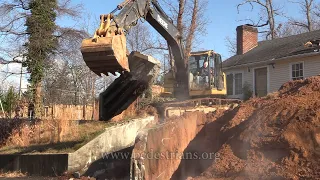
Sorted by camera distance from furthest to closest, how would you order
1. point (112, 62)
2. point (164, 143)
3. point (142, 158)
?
1. point (112, 62)
2. point (164, 143)
3. point (142, 158)

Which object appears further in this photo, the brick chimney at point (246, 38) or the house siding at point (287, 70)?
the brick chimney at point (246, 38)

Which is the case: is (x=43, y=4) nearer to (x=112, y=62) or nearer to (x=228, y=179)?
(x=112, y=62)

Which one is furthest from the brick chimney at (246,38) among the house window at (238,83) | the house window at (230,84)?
the house window at (238,83)

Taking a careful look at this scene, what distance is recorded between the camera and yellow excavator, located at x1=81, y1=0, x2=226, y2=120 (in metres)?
8.55

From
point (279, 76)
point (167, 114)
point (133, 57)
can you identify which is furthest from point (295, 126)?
point (279, 76)

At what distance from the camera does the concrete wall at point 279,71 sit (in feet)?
73.0

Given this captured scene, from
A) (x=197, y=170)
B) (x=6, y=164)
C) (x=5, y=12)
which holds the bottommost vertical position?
(x=6, y=164)

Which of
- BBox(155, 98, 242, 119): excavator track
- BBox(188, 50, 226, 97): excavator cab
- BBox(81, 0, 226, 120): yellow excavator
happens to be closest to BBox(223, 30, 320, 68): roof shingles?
BBox(188, 50, 226, 97): excavator cab

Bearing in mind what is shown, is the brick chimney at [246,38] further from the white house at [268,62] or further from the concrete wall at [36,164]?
the concrete wall at [36,164]

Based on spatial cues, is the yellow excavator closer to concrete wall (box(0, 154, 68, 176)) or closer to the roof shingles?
concrete wall (box(0, 154, 68, 176))

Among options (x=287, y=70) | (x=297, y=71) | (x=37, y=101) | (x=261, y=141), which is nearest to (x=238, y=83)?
(x=287, y=70)

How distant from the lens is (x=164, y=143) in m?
7.59

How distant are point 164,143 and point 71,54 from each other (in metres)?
19.7

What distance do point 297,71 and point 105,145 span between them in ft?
47.7
